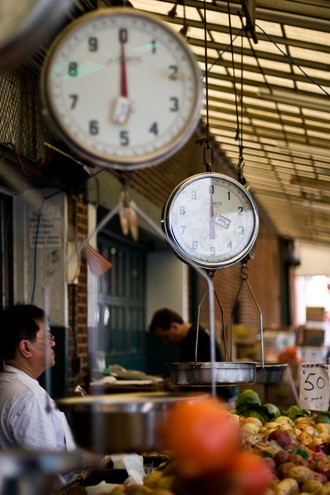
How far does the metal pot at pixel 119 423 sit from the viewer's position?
2168 millimetres

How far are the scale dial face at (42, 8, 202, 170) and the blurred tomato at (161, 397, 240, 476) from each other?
0.78 m

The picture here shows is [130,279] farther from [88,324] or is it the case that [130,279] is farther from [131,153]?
[131,153]

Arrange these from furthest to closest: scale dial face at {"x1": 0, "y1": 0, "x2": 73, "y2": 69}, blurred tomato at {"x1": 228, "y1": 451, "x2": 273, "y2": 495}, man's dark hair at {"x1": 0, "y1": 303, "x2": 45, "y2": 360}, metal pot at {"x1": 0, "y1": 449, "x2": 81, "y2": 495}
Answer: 1. man's dark hair at {"x1": 0, "y1": 303, "x2": 45, "y2": 360}
2. scale dial face at {"x1": 0, "y1": 0, "x2": 73, "y2": 69}
3. blurred tomato at {"x1": 228, "y1": 451, "x2": 273, "y2": 495}
4. metal pot at {"x1": 0, "y1": 449, "x2": 81, "y2": 495}

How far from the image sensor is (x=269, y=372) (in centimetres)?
405

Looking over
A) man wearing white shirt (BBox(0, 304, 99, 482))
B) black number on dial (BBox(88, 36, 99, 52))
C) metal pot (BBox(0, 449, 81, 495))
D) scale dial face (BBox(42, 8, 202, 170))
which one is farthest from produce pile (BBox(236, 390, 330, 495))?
black number on dial (BBox(88, 36, 99, 52))

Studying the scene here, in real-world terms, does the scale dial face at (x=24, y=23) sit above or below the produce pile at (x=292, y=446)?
above

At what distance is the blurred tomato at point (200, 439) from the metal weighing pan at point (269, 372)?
5.85ft

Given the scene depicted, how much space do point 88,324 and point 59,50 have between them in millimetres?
4581

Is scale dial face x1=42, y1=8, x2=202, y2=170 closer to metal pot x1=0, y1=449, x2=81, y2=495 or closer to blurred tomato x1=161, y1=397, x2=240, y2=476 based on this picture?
blurred tomato x1=161, y1=397, x2=240, y2=476

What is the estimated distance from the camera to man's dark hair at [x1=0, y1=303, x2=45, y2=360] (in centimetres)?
371

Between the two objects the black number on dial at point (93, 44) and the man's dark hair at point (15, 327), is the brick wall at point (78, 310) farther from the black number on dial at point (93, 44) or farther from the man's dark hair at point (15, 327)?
the black number on dial at point (93, 44)

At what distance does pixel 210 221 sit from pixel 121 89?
4.09ft

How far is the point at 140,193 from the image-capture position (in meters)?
8.17

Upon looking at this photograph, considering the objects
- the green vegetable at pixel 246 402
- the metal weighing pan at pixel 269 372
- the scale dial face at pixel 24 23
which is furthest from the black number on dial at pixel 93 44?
the green vegetable at pixel 246 402
